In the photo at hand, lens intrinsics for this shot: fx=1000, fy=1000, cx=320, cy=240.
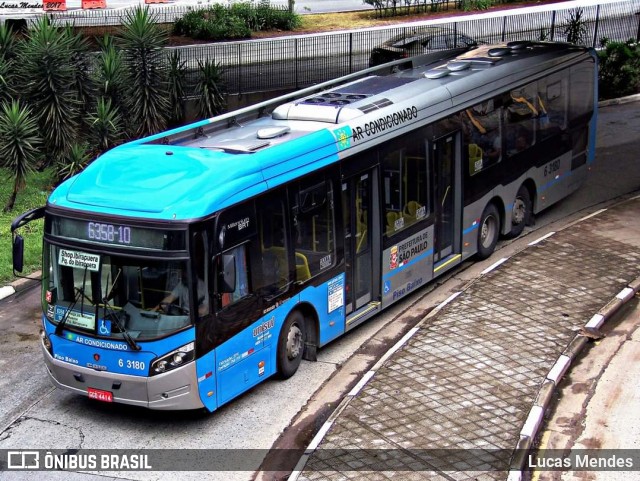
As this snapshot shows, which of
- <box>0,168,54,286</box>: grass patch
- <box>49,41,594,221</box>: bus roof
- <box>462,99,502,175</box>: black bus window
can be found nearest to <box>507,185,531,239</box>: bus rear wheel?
<box>462,99,502,175</box>: black bus window

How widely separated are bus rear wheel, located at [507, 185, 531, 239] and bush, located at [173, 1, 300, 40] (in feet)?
75.4

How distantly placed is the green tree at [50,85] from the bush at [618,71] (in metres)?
16.4

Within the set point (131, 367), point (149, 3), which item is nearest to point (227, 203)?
point (131, 367)

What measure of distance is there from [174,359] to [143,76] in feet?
44.6

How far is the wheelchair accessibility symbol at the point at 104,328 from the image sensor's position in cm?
1138

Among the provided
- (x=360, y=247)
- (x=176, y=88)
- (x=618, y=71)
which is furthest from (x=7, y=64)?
(x=618, y=71)

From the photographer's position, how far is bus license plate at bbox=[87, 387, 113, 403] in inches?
457

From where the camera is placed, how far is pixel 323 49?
30484 millimetres

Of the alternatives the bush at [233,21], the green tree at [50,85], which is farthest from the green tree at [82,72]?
the bush at [233,21]

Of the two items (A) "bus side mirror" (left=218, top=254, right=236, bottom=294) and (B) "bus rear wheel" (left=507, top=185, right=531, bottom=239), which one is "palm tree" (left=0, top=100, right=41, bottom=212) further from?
(A) "bus side mirror" (left=218, top=254, right=236, bottom=294)

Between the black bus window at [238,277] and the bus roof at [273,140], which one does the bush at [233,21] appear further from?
the black bus window at [238,277]

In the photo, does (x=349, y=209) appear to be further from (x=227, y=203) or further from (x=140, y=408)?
(x=140, y=408)

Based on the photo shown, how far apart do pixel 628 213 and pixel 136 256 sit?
1184cm

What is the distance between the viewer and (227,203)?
11.5 meters
